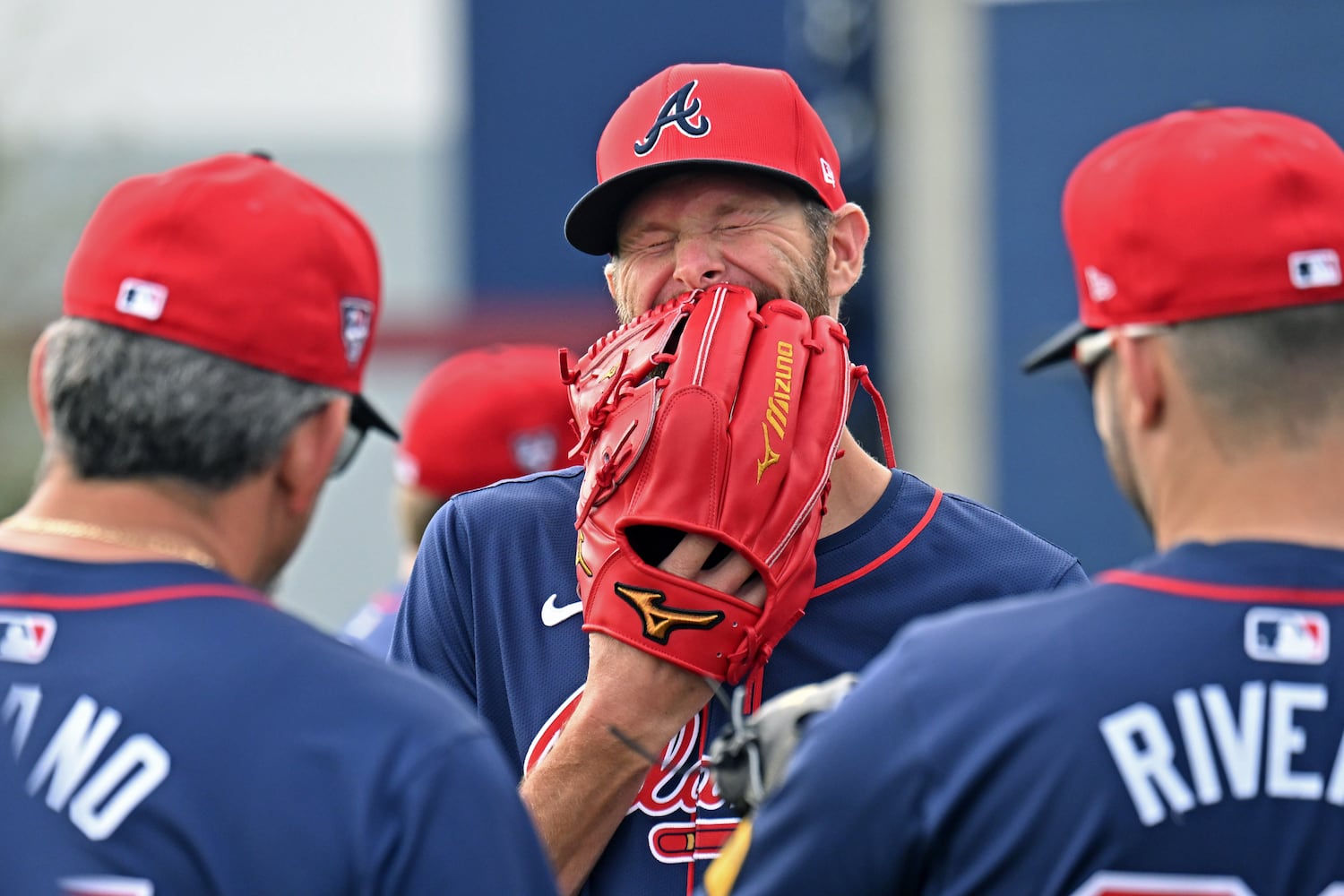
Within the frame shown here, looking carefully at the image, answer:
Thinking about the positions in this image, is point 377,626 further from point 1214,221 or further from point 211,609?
point 1214,221

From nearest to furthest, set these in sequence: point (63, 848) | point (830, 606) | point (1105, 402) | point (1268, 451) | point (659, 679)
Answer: point (63, 848) → point (1268, 451) → point (1105, 402) → point (659, 679) → point (830, 606)

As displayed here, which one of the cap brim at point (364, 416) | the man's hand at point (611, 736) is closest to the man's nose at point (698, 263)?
the man's hand at point (611, 736)

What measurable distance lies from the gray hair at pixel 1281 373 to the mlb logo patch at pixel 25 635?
1372 millimetres

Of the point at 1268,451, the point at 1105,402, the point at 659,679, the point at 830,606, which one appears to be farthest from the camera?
the point at 830,606

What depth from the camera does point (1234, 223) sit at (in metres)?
1.98

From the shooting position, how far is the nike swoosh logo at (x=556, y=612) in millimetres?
2832

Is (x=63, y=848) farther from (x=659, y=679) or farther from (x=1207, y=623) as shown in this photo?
(x=1207, y=623)

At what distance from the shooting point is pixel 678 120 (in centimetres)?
297

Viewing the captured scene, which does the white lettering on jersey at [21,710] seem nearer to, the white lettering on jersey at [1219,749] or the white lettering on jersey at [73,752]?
the white lettering on jersey at [73,752]

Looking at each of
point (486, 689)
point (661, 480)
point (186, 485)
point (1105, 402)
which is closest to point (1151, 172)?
point (1105, 402)

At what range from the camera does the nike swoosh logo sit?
2832mm

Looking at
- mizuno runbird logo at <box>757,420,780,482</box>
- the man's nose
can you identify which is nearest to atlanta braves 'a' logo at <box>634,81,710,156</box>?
the man's nose

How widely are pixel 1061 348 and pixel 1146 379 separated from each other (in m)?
0.22

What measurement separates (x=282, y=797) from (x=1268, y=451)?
1.19 meters
